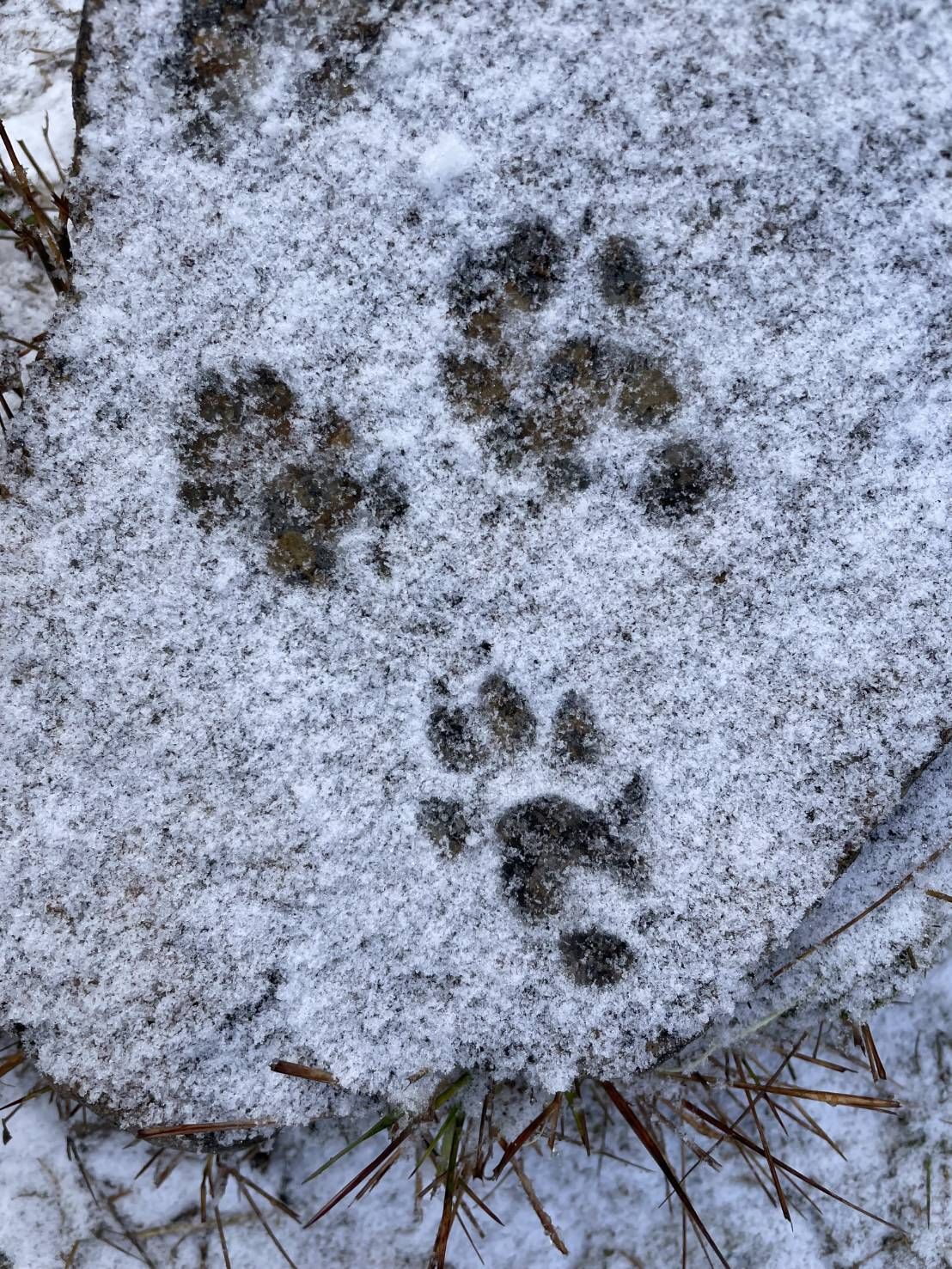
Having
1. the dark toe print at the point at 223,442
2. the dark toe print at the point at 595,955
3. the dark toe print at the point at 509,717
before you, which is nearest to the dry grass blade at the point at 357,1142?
the dark toe print at the point at 595,955

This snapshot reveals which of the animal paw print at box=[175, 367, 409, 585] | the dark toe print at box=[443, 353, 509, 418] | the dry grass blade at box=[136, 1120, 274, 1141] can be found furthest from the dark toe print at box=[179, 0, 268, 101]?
the dry grass blade at box=[136, 1120, 274, 1141]

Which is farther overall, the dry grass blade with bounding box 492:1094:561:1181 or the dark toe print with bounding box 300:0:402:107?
the dry grass blade with bounding box 492:1094:561:1181

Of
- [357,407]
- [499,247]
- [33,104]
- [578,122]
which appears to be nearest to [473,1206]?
[357,407]

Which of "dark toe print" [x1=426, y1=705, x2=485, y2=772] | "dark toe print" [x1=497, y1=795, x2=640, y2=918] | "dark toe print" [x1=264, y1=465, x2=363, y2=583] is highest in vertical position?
"dark toe print" [x1=264, y1=465, x2=363, y2=583]

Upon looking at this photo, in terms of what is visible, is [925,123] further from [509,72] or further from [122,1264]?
[122,1264]

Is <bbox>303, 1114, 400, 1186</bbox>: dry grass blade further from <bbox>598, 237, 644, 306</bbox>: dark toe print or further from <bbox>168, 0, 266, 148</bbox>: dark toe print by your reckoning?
<bbox>168, 0, 266, 148</bbox>: dark toe print

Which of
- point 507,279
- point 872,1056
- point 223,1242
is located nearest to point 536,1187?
point 223,1242

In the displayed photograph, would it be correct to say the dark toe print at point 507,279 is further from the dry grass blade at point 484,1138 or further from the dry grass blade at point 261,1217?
the dry grass blade at point 261,1217
